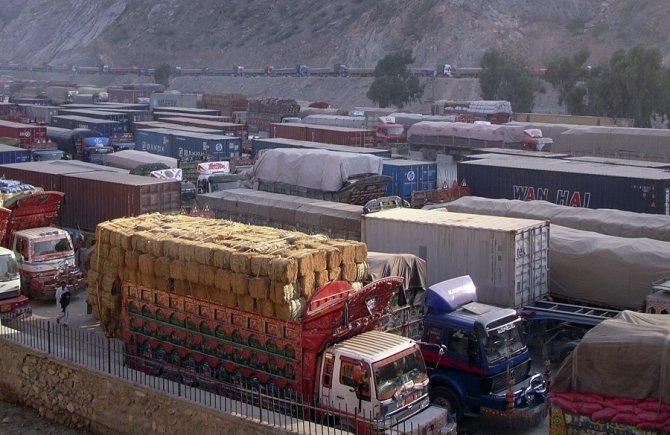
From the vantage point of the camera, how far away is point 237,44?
12712cm

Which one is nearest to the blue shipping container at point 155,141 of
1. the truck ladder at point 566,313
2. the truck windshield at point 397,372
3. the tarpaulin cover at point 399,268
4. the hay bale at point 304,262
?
the truck ladder at point 566,313

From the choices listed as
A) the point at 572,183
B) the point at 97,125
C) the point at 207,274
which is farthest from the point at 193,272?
the point at 97,125

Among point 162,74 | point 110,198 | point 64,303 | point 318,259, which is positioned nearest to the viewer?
point 318,259

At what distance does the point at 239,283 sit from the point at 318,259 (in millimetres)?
1323

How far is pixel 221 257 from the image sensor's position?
13906 millimetres

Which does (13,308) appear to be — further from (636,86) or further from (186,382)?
(636,86)

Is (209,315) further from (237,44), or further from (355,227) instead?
(237,44)

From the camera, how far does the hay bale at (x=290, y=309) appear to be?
1301cm

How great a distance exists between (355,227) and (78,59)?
126 metres

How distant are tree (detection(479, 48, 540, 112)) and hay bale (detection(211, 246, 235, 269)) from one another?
63.5 meters

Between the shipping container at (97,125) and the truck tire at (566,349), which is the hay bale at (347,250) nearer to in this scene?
the truck tire at (566,349)

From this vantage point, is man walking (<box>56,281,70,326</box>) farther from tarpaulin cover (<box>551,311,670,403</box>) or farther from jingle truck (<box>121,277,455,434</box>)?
tarpaulin cover (<box>551,311,670,403</box>)

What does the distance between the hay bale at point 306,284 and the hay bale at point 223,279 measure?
1.24 metres

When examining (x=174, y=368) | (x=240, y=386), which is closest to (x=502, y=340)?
(x=240, y=386)
